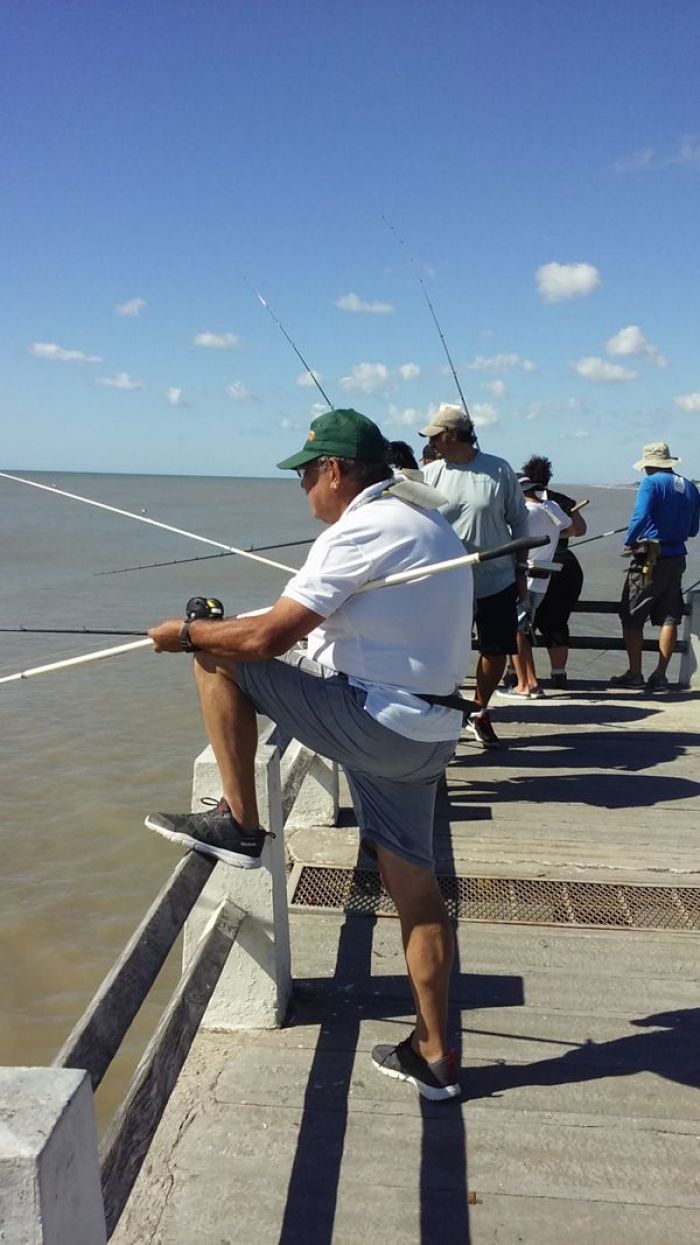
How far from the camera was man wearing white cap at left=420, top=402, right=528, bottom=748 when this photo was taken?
16.3 feet

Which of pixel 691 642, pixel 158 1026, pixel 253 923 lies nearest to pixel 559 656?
pixel 691 642

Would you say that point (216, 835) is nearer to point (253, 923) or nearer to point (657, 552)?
point (253, 923)

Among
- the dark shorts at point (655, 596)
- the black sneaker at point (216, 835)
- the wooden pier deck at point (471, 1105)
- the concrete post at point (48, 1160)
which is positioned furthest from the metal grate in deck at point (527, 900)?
the dark shorts at point (655, 596)

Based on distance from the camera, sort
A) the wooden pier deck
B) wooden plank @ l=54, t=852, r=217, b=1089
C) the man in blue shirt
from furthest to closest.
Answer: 1. the man in blue shirt
2. the wooden pier deck
3. wooden plank @ l=54, t=852, r=217, b=1089

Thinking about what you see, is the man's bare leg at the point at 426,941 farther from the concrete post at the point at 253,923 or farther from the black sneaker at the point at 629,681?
the black sneaker at the point at 629,681

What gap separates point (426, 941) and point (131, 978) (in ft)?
2.69

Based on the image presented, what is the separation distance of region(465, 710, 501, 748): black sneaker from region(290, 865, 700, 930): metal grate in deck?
1708mm

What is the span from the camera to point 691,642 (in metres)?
7.56

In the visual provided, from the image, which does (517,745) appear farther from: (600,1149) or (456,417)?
(600,1149)

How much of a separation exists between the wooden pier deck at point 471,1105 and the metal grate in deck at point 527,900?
0.22 feet

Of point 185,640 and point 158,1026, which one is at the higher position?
point 185,640

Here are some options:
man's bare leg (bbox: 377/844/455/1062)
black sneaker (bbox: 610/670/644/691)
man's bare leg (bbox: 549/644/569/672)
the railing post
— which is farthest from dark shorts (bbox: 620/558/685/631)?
man's bare leg (bbox: 377/844/455/1062)

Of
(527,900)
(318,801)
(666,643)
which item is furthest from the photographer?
(666,643)

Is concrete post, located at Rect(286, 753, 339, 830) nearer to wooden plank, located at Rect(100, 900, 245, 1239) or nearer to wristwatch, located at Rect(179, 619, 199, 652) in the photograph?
wooden plank, located at Rect(100, 900, 245, 1239)
